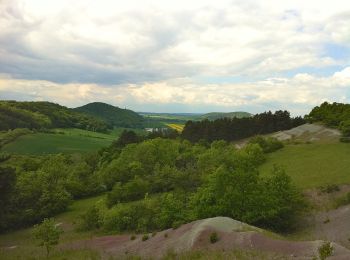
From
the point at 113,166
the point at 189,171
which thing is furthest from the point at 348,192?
the point at 113,166

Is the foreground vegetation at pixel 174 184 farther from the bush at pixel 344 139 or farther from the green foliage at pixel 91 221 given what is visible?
the bush at pixel 344 139

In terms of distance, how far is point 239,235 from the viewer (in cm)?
3322

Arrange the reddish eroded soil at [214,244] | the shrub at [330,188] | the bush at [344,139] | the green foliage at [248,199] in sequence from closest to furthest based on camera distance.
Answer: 1. the reddish eroded soil at [214,244]
2. the green foliage at [248,199]
3. the shrub at [330,188]
4. the bush at [344,139]

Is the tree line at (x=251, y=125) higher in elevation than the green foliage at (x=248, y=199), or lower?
higher

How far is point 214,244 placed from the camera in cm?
3359

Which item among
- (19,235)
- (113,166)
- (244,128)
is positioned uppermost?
(244,128)

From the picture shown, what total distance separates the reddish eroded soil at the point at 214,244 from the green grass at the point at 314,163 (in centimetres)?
2700

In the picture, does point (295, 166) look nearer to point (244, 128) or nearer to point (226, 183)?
point (226, 183)

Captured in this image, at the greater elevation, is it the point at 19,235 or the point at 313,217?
the point at 313,217

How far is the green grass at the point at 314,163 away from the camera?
61572 millimetres

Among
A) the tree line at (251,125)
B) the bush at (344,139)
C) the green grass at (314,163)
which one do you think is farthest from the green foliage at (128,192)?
the tree line at (251,125)

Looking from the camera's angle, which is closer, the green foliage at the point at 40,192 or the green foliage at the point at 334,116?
the green foliage at the point at 40,192

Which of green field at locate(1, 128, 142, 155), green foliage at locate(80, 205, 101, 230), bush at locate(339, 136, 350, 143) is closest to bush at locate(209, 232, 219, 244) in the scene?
green foliage at locate(80, 205, 101, 230)

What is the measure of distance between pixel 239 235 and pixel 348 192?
84.7ft
